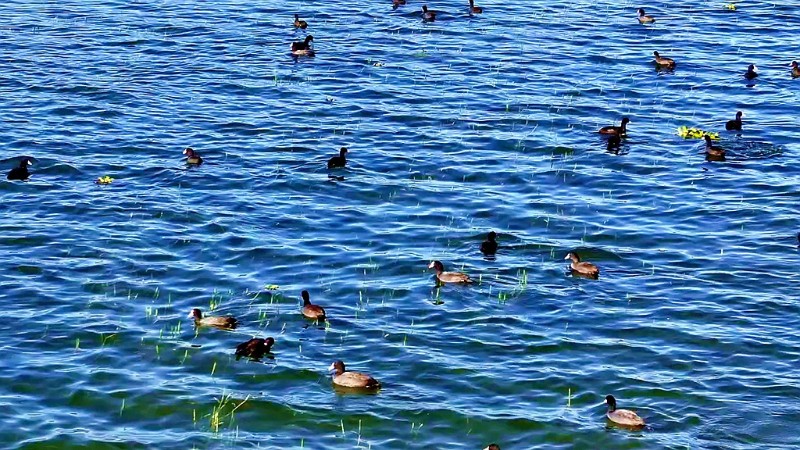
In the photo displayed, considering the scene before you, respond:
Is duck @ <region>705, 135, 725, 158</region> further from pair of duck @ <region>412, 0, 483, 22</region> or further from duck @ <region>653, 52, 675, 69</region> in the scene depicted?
pair of duck @ <region>412, 0, 483, 22</region>

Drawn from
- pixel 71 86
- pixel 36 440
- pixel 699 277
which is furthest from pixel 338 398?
pixel 71 86

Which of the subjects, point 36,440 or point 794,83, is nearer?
point 36,440

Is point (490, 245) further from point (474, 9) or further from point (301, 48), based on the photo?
point (474, 9)

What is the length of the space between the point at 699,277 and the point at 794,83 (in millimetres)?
15881

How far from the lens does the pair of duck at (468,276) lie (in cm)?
2884

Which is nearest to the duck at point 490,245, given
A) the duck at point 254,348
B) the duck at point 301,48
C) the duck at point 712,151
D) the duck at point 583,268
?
the duck at point 583,268

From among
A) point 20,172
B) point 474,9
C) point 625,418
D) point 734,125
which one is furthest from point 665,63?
point 625,418

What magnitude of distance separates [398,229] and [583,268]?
16.2 ft

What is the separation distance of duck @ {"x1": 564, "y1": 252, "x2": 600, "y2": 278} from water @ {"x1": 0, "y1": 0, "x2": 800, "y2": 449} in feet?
1.38

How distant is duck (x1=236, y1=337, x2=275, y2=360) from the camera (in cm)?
2548

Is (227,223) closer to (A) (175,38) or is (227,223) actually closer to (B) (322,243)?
(B) (322,243)

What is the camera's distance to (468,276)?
29203mm

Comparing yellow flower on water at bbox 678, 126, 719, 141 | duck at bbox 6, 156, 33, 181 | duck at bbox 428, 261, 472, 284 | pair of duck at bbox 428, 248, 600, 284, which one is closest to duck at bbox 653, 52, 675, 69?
yellow flower on water at bbox 678, 126, 719, 141

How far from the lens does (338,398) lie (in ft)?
79.4
